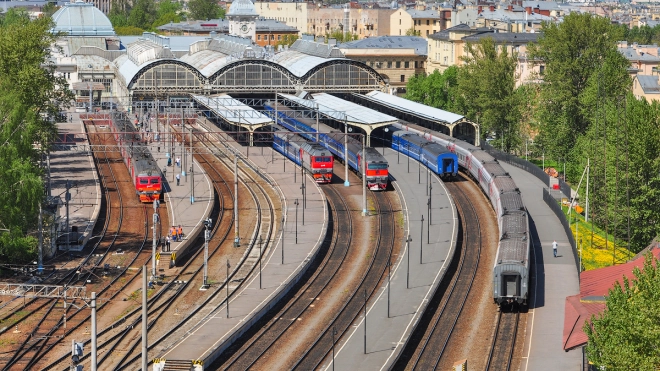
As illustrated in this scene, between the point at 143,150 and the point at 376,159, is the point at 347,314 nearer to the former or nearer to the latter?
the point at 376,159

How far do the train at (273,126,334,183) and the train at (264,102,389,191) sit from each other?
102 centimetres

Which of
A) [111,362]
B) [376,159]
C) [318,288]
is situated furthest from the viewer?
[376,159]

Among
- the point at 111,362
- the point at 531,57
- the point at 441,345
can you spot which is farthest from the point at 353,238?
the point at 531,57

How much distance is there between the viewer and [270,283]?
53219 millimetres

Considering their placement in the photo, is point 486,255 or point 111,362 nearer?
point 111,362

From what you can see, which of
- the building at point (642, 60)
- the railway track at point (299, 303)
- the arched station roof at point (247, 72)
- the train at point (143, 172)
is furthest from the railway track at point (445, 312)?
the building at point (642, 60)

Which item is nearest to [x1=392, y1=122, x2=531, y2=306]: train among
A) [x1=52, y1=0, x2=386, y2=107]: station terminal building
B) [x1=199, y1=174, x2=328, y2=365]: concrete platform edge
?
[x1=199, y1=174, x2=328, y2=365]: concrete platform edge

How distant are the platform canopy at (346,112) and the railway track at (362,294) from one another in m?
13.6

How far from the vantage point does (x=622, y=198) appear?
66000mm

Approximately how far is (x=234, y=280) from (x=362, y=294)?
20.1ft

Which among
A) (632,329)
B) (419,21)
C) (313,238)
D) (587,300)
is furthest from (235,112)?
(419,21)

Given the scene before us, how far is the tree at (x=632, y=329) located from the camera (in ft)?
109

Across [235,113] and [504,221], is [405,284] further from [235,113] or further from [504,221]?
[235,113]

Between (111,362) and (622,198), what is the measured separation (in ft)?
112
